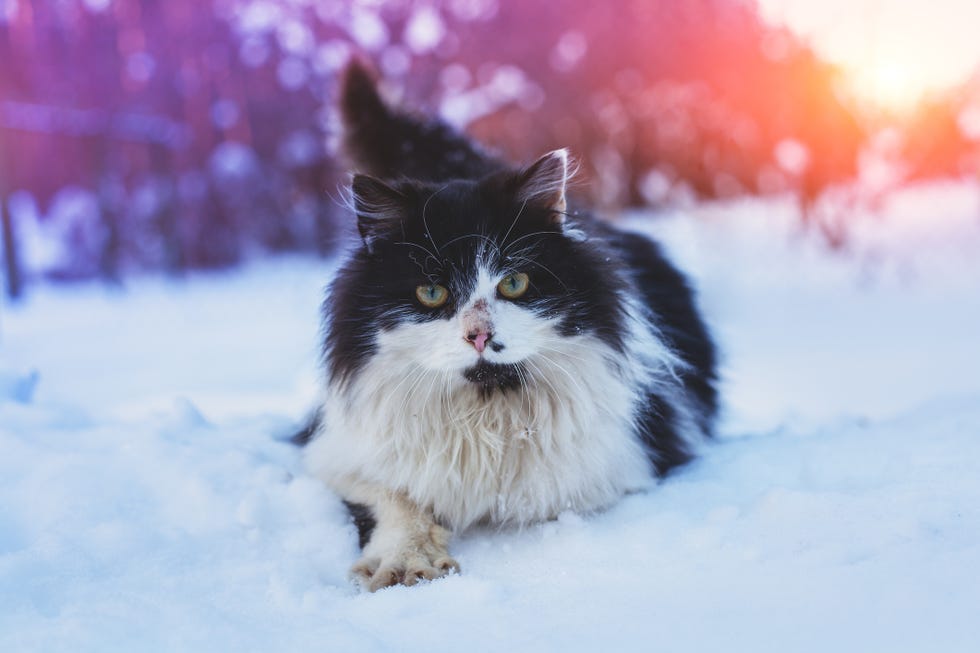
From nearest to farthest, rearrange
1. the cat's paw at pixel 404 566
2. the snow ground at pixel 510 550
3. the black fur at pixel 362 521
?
the snow ground at pixel 510 550 → the cat's paw at pixel 404 566 → the black fur at pixel 362 521

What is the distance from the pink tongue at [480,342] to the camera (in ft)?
5.81

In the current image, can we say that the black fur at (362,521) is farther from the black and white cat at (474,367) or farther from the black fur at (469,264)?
the black fur at (469,264)

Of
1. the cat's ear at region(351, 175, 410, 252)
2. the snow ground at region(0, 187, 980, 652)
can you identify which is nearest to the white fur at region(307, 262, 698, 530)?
the snow ground at region(0, 187, 980, 652)

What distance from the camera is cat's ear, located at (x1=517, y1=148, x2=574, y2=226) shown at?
204 cm

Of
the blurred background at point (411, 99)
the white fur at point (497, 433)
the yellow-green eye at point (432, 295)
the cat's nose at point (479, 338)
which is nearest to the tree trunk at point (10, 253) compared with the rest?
the blurred background at point (411, 99)

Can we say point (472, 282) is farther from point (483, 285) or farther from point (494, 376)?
point (494, 376)

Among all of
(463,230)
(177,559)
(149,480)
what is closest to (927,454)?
(463,230)

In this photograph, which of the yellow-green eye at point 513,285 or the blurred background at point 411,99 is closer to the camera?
the yellow-green eye at point 513,285

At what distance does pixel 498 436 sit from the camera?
79.3 inches

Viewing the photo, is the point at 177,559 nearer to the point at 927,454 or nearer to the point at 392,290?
the point at 392,290

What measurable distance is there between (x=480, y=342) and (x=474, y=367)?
11cm

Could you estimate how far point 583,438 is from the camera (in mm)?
2049

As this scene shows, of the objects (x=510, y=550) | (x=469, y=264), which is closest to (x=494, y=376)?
(x=469, y=264)

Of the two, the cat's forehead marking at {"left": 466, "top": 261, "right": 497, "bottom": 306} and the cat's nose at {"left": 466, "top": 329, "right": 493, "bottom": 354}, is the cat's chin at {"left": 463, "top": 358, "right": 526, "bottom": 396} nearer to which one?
the cat's nose at {"left": 466, "top": 329, "right": 493, "bottom": 354}
